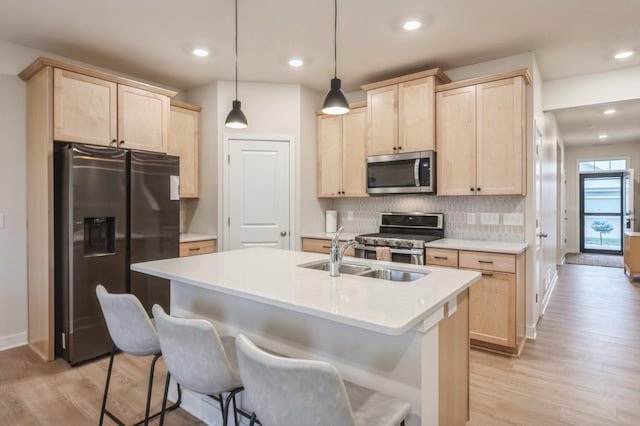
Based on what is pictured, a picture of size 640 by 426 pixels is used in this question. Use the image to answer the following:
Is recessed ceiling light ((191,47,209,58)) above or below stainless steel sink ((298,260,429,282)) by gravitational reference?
above

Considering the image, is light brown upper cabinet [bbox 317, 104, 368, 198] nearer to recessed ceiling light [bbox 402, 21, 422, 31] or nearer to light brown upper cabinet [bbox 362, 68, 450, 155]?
light brown upper cabinet [bbox 362, 68, 450, 155]

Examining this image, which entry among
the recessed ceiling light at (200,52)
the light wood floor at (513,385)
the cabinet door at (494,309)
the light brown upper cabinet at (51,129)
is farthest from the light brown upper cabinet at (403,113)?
the light brown upper cabinet at (51,129)

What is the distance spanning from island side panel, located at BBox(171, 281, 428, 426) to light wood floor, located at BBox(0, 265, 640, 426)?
757 millimetres

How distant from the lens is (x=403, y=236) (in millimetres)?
3805

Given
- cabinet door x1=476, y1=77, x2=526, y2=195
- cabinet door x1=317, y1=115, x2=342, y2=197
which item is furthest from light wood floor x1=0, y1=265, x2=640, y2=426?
cabinet door x1=317, y1=115, x2=342, y2=197

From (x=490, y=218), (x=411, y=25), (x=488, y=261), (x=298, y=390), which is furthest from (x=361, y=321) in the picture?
(x=490, y=218)

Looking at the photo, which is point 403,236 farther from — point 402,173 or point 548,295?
point 548,295

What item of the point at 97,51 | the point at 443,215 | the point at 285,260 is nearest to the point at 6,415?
the point at 285,260

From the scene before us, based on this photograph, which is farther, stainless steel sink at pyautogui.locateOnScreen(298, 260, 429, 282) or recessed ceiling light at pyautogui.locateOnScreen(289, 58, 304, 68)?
recessed ceiling light at pyautogui.locateOnScreen(289, 58, 304, 68)

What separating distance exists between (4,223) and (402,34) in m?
3.76

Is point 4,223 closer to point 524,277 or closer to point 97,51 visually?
point 97,51

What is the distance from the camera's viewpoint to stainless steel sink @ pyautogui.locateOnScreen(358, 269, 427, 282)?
2.05 m

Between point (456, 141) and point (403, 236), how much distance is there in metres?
1.07

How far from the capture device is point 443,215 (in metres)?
3.92
